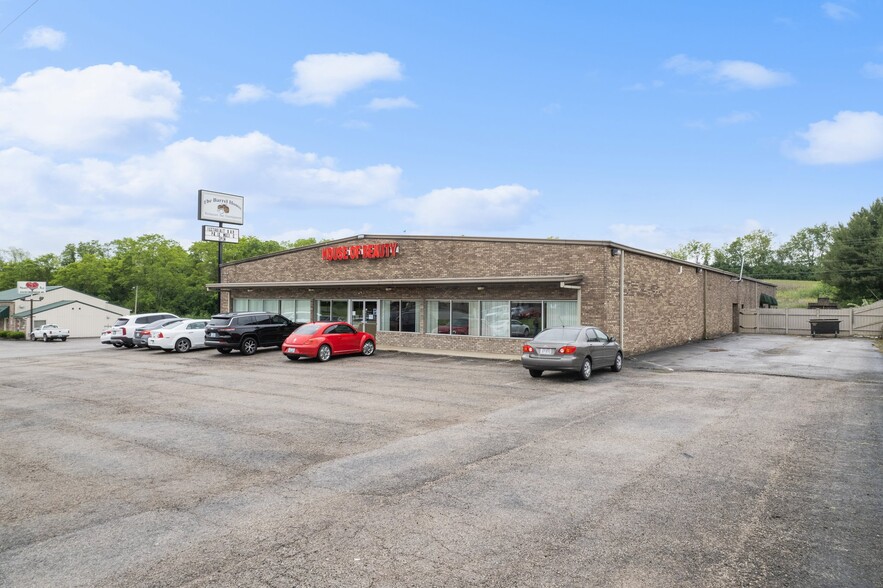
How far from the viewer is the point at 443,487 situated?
614 centimetres

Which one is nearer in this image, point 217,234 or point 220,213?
point 217,234

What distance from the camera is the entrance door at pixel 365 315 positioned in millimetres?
26844

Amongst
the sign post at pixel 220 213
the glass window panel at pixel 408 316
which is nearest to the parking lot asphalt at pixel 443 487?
the glass window panel at pixel 408 316

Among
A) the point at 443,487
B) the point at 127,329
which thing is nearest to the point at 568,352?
the point at 443,487

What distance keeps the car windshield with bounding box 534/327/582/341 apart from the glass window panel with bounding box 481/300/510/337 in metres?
6.94

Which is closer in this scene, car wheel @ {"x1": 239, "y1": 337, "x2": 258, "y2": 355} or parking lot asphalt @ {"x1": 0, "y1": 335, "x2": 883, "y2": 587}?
parking lot asphalt @ {"x1": 0, "y1": 335, "x2": 883, "y2": 587}

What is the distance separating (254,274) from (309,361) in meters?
13.2

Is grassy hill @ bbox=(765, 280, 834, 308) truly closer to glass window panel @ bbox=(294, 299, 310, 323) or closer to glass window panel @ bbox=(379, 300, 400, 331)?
glass window panel @ bbox=(379, 300, 400, 331)

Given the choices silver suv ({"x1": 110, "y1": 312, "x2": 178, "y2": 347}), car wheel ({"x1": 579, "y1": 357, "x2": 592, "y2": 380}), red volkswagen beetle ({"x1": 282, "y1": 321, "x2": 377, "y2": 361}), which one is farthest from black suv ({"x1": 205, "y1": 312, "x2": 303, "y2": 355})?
car wheel ({"x1": 579, "y1": 357, "x2": 592, "y2": 380})

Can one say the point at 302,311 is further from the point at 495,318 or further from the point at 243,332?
the point at 495,318

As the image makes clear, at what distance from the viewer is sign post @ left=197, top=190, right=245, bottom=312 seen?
1261 inches

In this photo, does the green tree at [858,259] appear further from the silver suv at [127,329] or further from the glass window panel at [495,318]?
the silver suv at [127,329]

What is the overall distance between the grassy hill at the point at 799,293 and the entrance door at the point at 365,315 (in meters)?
49.7

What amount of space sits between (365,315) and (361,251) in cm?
319
